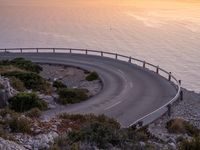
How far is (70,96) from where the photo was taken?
108 ft

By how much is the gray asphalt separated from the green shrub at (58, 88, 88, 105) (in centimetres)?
94

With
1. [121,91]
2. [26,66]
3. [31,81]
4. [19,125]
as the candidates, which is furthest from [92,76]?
[19,125]

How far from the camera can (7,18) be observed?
129 meters

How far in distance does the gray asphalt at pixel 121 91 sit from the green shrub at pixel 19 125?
7.51 metres

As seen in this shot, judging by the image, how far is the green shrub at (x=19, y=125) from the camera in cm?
1689

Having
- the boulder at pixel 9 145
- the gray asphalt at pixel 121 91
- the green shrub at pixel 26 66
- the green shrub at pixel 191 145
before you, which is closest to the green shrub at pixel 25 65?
the green shrub at pixel 26 66

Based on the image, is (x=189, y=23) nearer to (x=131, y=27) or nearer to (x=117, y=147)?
(x=131, y=27)

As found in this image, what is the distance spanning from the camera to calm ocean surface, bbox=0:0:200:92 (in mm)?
76969

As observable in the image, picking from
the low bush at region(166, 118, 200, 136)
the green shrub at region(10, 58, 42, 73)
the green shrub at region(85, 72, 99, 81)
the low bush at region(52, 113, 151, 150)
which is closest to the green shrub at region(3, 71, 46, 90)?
the green shrub at region(85, 72, 99, 81)

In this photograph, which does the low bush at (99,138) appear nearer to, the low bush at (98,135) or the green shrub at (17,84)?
the low bush at (98,135)

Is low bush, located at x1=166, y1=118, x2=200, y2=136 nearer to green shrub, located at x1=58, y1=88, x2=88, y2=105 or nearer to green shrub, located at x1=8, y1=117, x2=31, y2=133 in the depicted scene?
green shrub, located at x1=58, y1=88, x2=88, y2=105

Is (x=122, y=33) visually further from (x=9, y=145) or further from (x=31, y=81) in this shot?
(x=9, y=145)

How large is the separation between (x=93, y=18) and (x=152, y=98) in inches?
3891

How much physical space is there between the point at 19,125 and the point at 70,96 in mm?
16150
